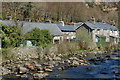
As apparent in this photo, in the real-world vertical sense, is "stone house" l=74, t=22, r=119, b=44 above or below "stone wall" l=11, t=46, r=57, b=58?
above

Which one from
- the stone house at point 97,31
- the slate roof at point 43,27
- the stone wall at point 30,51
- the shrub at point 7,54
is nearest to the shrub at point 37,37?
the stone wall at point 30,51

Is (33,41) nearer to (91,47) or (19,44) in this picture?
(19,44)

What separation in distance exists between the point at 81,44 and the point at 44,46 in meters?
8.47

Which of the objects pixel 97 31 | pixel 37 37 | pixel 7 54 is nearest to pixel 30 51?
pixel 37 37

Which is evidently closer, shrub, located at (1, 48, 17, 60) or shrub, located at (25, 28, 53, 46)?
shrub, located at (1, 48, 17, 60)

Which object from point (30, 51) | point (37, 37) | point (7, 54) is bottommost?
point (7, 54)

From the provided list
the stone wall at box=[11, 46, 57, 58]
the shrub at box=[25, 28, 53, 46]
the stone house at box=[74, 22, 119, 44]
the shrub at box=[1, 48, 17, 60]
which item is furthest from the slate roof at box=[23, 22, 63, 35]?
the shrub at box=[1, 48, 17, 60]

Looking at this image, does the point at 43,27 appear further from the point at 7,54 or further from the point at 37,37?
the point at 7,54

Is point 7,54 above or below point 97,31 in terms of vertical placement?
below

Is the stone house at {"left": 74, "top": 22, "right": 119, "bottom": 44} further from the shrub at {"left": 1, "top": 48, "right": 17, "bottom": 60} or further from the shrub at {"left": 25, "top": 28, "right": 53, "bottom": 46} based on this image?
the shrub at {"left": 1, "top": 48, "right": 17, "bottom": 60}

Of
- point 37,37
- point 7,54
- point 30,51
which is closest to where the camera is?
point 7,54

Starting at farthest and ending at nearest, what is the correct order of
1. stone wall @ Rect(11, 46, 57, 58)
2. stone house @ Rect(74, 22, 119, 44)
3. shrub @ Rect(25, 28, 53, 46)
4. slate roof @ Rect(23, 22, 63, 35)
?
stone house @ Rect(74, 22, 119, 44) < slate roof @ Rect(23, 22, 63, 35) < shrub @ Rect(25, 28, 53, 46) < stone wall @ Rect(11, 46, 57, 58)

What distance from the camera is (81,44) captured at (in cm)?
3759

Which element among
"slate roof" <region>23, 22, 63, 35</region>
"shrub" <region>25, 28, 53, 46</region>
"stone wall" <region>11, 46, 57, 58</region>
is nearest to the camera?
"stone wall" <region>11, 46, 57, 58</region>
